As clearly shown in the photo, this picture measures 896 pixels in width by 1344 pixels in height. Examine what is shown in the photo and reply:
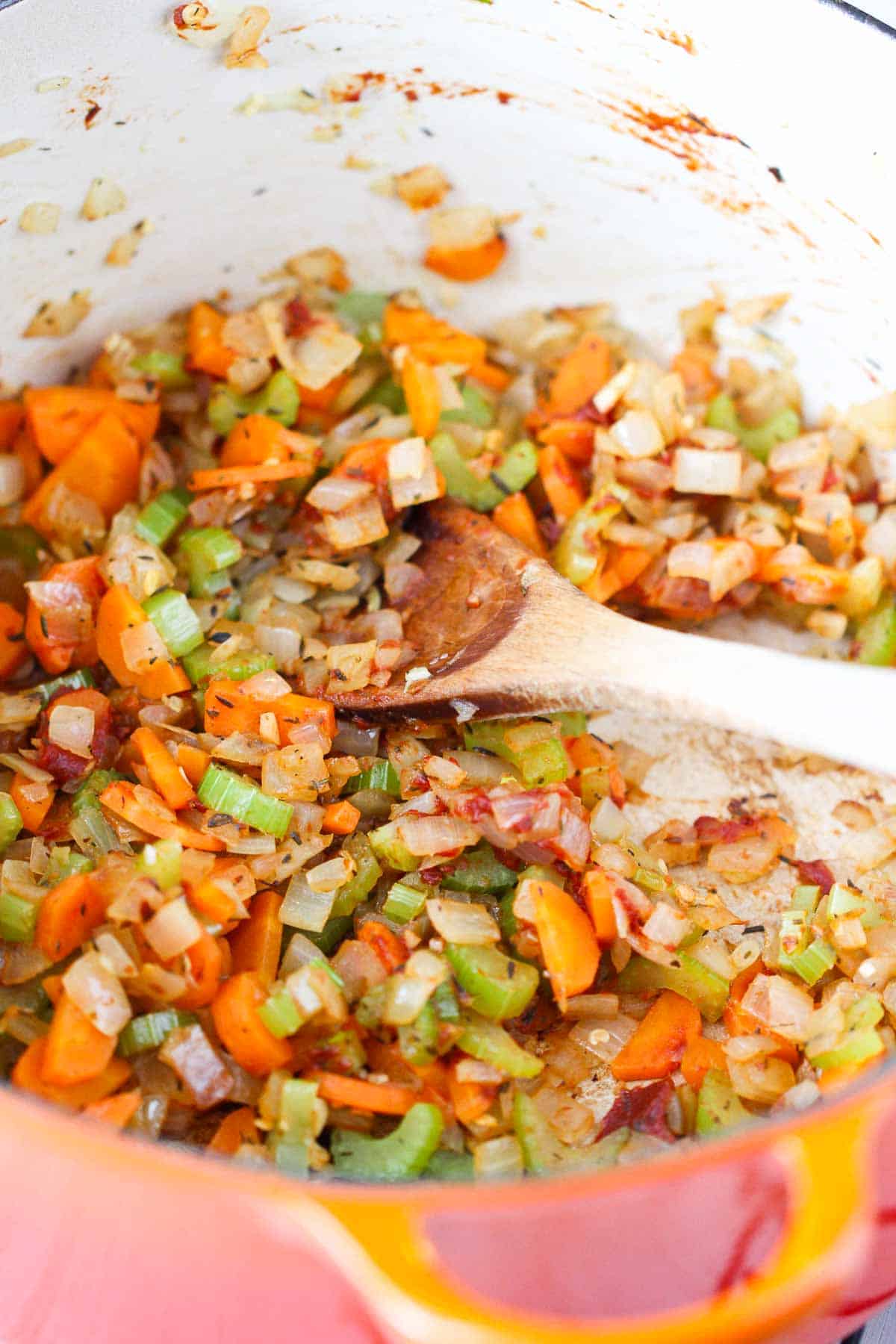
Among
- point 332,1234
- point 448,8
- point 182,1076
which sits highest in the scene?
point 448,8

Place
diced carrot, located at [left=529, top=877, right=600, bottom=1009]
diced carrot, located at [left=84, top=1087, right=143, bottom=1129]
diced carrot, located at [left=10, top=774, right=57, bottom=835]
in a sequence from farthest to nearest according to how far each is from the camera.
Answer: diced carrot, located at [left=10, top=774, right=57, bottom=835] → diced carrot, located at [left=529, top=877, right=600, bottom=1009] → diced carrot, located at [left=84, top=1087, right=143, bottom=1129]

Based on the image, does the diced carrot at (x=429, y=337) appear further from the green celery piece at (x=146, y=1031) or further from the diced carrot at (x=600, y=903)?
the green celery piece at (x=146, y=1031)

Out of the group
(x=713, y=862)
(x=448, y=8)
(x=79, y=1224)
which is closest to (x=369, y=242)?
(x=448, y=8)

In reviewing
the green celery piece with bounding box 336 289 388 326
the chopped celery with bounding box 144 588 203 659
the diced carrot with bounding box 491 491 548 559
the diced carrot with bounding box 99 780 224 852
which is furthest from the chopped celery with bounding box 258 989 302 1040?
the green celery piece with bounding box 336 289 388 326

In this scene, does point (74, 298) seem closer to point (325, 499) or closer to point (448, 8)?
point (325, 499)

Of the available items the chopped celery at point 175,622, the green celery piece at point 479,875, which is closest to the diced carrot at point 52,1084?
the green celery piece at point 479,875

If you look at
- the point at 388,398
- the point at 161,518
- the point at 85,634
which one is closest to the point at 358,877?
the point at 85,634

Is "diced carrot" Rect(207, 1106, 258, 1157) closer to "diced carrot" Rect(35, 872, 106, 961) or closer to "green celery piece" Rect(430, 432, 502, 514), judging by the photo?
"diced carrot" Rect(35, 872, 106, 961)
